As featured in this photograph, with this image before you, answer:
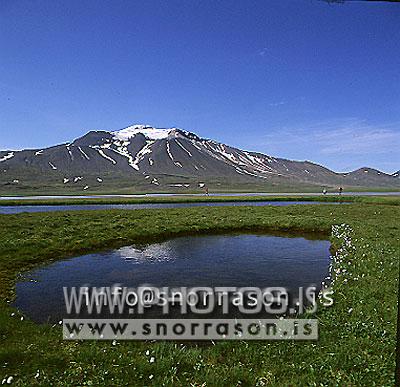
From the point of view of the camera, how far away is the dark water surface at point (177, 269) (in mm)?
13875

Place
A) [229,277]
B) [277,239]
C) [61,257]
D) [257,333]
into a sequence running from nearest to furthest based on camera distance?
[257,333] → [229,277] → [61,257] → [277,239]

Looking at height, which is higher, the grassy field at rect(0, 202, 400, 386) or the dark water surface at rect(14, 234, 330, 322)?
the grassy field at rect(0, 202, 400, 386)

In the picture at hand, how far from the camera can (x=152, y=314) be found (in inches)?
449

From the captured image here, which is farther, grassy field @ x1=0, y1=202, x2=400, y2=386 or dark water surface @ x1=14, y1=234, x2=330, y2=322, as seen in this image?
dark water surface @ x1=14, y1=234, x2=330, y2=322

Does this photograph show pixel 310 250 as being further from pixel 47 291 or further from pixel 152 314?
pixel 47 291

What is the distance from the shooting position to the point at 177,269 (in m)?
17.4

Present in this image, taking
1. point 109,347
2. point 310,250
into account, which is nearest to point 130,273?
point 109,347

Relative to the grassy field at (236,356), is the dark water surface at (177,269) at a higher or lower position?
lower

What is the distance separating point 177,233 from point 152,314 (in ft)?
59.8

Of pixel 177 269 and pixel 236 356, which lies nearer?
pixel 236 356

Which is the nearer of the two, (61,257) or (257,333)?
(257,333)

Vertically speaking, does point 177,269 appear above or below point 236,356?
below

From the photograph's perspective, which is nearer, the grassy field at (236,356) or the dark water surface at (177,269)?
the grassy field at (236,356)

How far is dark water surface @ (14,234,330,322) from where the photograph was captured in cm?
1388
